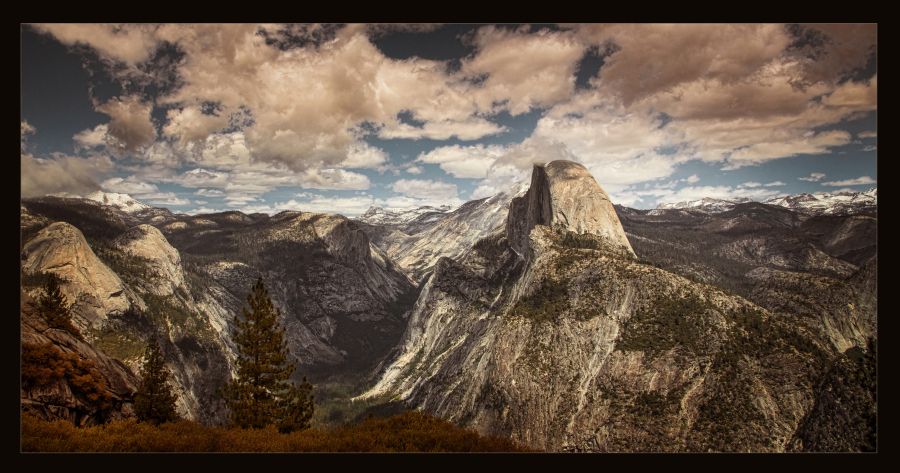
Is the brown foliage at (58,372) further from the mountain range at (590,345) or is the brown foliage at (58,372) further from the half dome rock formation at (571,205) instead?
the half dome rock formation at (571,205)

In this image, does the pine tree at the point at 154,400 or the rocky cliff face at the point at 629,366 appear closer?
the pine tree at the point at 154,400

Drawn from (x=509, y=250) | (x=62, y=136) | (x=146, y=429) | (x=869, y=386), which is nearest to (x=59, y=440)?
(x=146, y=429)

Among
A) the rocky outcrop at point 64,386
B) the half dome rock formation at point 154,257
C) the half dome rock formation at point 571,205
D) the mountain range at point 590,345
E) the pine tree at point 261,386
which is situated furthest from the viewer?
the half dome rock formation at point 154,257

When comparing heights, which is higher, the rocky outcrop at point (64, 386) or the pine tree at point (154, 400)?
the rocky outcrop at point (64, 386)

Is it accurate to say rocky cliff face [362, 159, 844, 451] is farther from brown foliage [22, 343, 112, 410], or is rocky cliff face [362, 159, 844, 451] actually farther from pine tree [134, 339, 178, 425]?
brown foliage [22, 343, 112, 410]

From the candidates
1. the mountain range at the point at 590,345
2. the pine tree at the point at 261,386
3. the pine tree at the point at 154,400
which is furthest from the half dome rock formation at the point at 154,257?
the pine tree at the point at 261,386

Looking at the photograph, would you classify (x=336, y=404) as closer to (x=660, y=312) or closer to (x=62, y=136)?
(x=660, y=312)

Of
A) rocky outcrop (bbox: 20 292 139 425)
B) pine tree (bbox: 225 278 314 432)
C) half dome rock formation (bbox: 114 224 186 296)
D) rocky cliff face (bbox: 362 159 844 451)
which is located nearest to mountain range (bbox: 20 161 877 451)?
rocky outcrop (bbox: 20 292 139 425)
